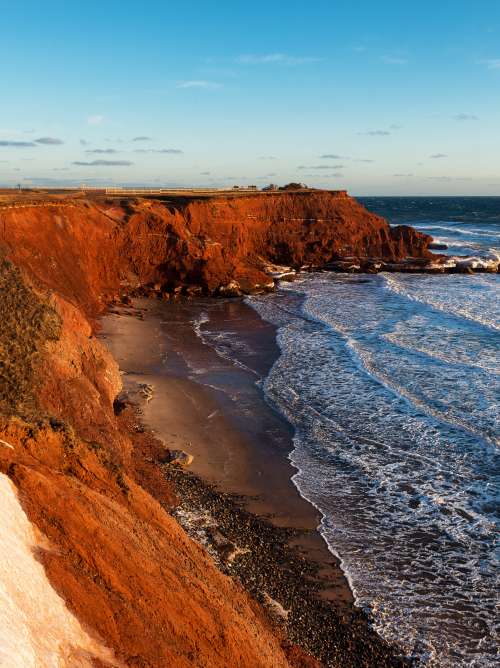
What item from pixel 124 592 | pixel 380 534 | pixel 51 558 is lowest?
pixel 380 534

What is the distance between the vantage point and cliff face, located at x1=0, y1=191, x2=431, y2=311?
103 ft

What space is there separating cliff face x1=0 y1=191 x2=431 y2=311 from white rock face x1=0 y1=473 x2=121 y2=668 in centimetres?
1909

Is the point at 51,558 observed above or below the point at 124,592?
above

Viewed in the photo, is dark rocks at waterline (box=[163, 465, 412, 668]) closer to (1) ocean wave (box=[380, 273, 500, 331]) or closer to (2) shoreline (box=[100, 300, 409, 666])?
(2) shoreline (box=[100, 300, 409, 666])

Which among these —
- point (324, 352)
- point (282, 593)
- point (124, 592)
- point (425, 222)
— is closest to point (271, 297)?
point (324, 352)

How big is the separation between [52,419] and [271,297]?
3439 centimetres

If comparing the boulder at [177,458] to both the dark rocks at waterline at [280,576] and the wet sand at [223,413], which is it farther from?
the dark rocks at waterline at [280,576]

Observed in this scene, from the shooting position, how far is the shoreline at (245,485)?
10.4 metres

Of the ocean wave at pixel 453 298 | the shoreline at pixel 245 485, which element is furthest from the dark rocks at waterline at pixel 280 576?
the ocean wave at pixel 453 298

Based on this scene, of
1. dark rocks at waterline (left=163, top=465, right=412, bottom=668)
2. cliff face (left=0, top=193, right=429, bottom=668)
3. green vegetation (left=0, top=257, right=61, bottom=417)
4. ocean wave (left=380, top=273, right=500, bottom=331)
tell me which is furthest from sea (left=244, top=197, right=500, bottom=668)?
green vegetation (left=0, top=257, right=61, bottom=417)

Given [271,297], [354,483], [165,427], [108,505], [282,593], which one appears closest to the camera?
[108,505]

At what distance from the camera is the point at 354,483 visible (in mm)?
15336

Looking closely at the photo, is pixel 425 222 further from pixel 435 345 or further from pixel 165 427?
pixel 165 427

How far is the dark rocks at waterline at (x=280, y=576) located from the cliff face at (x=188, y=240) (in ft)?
48.1
